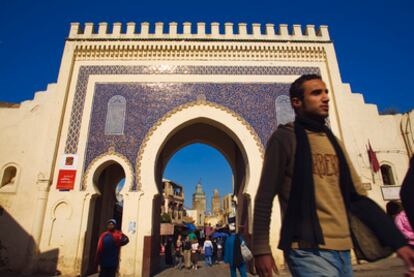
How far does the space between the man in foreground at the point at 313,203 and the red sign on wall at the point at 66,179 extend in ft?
24.6

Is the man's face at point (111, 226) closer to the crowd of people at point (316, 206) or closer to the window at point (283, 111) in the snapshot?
the crowd of people at point (316, 206)

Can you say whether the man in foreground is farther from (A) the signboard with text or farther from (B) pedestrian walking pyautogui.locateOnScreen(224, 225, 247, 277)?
(A) the signboard with text

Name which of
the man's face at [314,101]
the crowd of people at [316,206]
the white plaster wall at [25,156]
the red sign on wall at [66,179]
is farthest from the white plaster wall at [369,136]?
the white plaster wall at [25,156]

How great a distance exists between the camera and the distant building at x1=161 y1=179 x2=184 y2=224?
29.8m

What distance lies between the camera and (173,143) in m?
10.6

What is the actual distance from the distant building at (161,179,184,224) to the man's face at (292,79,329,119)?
93.7ft

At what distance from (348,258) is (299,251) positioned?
0.83 ft

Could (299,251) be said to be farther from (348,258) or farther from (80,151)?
(80,151)

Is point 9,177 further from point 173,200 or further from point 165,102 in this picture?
point 173,200

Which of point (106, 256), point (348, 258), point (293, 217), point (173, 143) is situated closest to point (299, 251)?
point (293, 217)

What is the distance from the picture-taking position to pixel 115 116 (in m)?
8.44

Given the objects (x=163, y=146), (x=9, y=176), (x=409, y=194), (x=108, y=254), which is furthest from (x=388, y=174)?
(x=9, y=176)

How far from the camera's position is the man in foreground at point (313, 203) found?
124cm

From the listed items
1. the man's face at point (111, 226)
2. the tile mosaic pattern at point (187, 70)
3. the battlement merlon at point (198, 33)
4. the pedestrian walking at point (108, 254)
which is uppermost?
the battlement merlon at point (198, 33)
